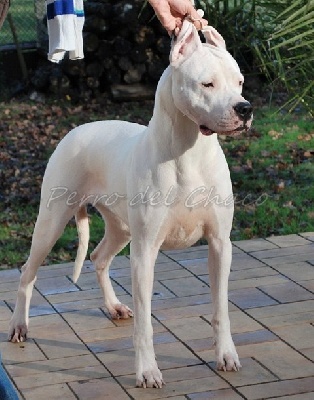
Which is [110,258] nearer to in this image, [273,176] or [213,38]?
[213,38]

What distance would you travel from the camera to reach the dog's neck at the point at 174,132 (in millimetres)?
3943

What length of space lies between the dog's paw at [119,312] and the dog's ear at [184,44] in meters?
1.68

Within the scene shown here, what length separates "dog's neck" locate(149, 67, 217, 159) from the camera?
3943 mm

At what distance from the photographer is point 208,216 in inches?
160

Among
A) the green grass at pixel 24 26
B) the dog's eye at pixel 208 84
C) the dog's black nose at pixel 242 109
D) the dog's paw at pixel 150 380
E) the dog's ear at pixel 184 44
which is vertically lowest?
the dog's paw at pixel 150 380

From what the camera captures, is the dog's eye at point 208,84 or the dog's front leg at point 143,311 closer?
the dog's eye at point 208,84

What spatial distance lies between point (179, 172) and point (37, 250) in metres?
1.07

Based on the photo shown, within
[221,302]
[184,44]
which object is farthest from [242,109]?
[221,302]

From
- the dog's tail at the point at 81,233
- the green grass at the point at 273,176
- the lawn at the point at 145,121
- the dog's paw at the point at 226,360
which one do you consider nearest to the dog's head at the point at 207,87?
the dog's paw at the point at 226,360

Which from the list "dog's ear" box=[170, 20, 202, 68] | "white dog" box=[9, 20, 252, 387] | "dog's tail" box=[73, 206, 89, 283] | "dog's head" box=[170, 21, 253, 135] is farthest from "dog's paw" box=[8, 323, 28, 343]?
"dog's ear" box=[170, 20, 202, 68]

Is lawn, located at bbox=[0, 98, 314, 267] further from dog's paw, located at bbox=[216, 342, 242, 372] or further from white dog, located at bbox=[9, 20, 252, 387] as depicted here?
dog's paw, located at bbox=[216, 342, 242, 372]

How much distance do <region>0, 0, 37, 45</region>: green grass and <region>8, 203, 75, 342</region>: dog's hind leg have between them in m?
8.20

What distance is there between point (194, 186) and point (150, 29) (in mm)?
7855

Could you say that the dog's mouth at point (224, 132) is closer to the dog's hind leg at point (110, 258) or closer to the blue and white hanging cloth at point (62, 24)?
the blue and white hanging cloth at point (62, 24)
